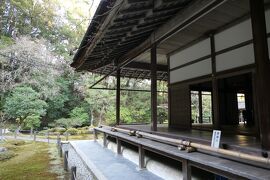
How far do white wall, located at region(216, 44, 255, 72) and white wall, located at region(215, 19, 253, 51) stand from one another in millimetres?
193

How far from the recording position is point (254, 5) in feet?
9.41

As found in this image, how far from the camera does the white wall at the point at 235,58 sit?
465cm

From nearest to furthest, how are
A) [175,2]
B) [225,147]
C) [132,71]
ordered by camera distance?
[225,147] → [175,2] → [132,71]

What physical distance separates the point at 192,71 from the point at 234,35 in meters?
1.72

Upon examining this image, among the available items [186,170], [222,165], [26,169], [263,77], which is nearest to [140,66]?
[26,169]

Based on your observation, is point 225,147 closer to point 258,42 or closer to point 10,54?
point 258,42

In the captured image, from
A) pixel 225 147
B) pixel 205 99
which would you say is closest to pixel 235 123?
pixel 225 147

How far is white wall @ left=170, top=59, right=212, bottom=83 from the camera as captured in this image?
5.94 metres

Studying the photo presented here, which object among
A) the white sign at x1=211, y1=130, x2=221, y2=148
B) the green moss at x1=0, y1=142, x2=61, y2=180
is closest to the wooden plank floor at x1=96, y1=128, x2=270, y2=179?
the white sign at x1=211, y1=130, x2=221, y2=148

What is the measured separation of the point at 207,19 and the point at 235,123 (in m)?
4.87

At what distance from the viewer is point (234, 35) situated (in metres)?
5.10

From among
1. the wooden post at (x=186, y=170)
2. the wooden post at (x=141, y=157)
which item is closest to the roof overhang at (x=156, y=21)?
the wooden post at (x=186, y=170)

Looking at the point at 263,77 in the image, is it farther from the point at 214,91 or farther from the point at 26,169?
the point at 26,169

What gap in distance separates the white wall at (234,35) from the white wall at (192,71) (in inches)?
22.2
